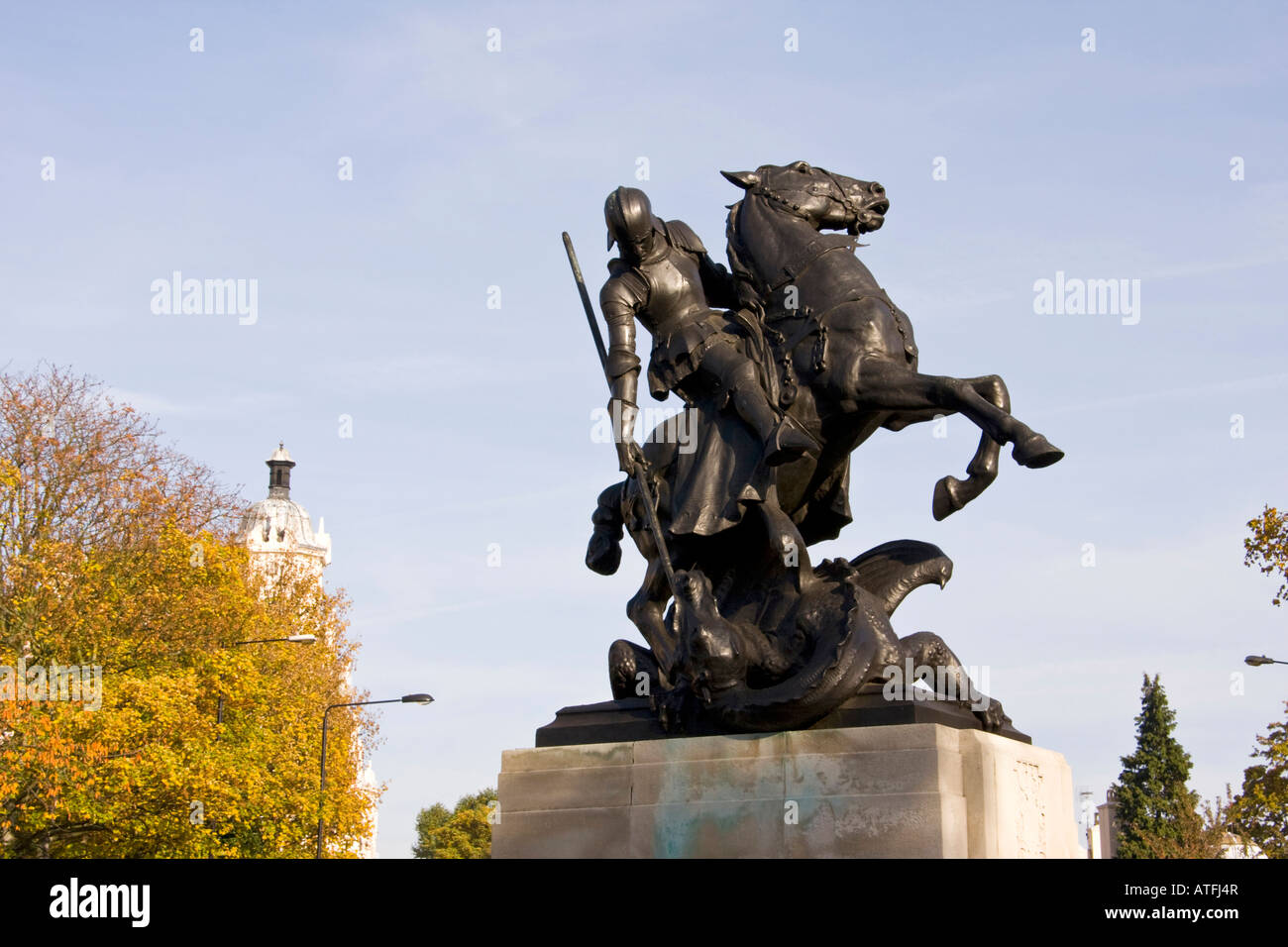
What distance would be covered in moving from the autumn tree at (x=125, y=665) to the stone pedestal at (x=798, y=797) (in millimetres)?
19055

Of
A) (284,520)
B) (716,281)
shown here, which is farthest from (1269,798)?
(284,520)

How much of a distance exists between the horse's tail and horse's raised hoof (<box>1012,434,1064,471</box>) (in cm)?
337

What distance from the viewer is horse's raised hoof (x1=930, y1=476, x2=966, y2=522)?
10.6 metres

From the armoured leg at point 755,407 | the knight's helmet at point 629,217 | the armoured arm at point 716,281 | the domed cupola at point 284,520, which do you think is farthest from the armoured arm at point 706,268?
the domed cupola at point 284,520

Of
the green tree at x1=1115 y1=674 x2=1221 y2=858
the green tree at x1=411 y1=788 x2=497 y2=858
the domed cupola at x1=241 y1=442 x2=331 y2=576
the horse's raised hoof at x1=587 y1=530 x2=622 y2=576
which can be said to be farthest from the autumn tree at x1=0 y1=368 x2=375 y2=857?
the domed cupola at x1=241 y1=442 x2=331 y2=576

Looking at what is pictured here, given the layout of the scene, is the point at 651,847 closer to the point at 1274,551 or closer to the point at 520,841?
the point at 520,841

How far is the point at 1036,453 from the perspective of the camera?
9.91m

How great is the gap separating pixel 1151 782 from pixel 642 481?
5550cm

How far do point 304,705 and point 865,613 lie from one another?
108 ft

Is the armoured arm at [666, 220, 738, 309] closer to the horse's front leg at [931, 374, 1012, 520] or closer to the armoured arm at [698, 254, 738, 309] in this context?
the armoured arm at [698, 254, 738, 309]

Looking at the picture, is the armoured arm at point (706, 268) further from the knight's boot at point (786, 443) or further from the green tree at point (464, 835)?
the green tree at point (464, 835)

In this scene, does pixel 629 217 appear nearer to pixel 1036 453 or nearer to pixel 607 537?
pixel 607 537

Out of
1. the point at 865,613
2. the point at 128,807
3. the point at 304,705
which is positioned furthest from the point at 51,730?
the point at 865,613
